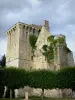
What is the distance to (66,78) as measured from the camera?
34156 mm

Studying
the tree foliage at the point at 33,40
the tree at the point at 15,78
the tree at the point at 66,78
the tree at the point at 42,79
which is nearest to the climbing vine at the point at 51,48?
the tree foliage at the point at 33,40

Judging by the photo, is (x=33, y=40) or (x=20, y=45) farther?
(x=33, y=40)

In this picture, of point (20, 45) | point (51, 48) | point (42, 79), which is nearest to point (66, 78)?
point (42, 79)

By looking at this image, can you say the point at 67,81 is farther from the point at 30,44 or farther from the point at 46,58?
the point at 30,44

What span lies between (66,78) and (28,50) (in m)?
16.1

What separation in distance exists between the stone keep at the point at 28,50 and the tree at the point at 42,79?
7287 millimetres

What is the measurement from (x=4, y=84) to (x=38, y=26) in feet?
68.7

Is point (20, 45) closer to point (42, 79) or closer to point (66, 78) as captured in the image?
point (42, 79)

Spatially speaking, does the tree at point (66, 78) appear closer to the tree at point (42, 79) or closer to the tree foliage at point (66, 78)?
the tree foliage at point (66, 78)

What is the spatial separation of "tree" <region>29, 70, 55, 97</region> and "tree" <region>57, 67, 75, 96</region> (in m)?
1.03

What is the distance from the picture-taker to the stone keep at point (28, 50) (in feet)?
143

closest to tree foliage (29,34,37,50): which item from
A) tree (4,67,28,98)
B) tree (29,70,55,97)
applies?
tree (29,70,55,97)

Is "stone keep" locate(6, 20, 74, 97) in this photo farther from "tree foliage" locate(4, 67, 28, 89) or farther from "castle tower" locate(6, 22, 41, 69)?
"tree foliage" locate(4, 67, 28, 89)

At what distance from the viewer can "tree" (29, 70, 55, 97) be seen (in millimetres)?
34344
